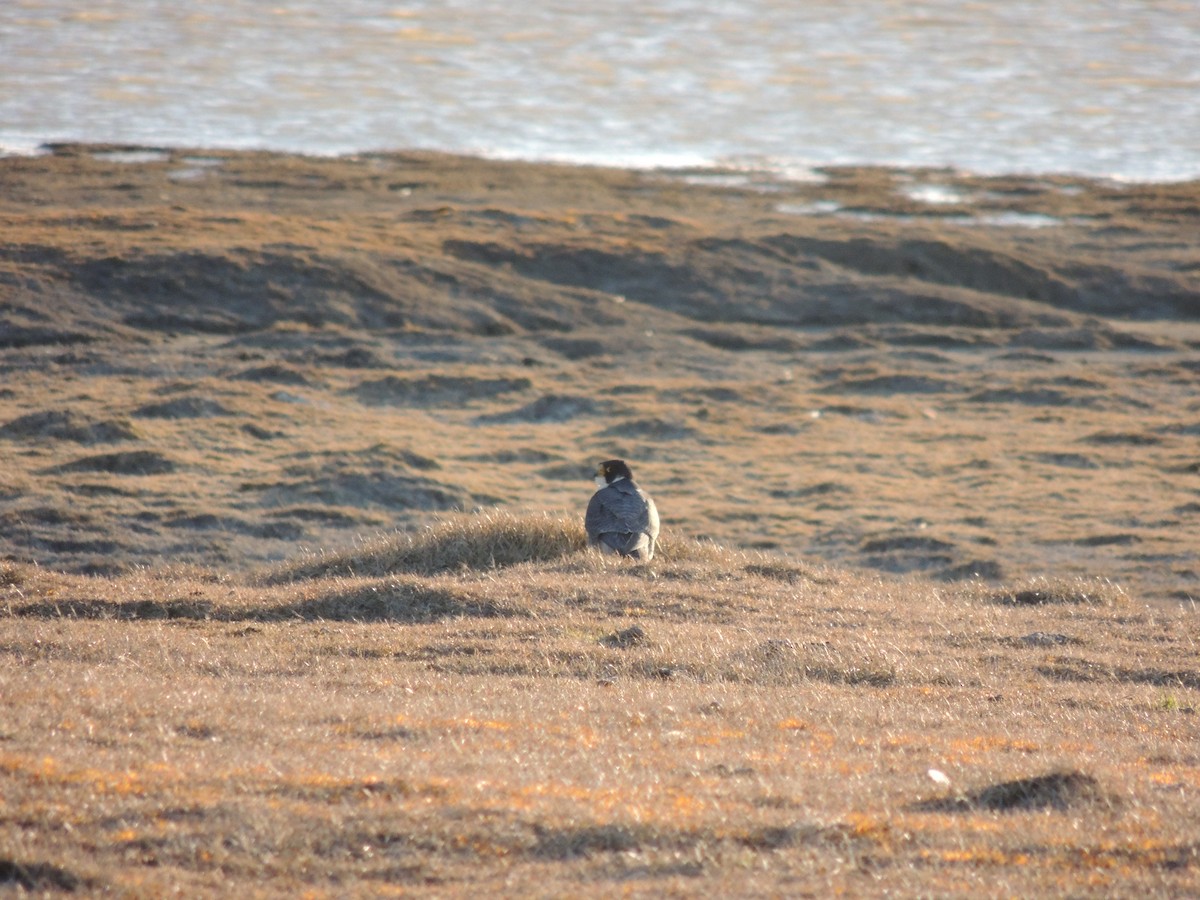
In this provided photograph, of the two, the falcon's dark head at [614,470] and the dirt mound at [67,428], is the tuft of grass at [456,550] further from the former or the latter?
the dirt mound at [67,428]

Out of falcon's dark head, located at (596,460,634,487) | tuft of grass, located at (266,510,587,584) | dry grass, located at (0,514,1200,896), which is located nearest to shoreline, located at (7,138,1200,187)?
falcon's dark head, located at (596,460,634,487)

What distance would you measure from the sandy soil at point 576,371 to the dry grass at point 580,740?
6455 mm

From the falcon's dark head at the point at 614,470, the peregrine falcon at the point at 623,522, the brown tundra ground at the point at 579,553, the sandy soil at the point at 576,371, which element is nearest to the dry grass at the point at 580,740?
the brown tundra ground at the point at 579,553

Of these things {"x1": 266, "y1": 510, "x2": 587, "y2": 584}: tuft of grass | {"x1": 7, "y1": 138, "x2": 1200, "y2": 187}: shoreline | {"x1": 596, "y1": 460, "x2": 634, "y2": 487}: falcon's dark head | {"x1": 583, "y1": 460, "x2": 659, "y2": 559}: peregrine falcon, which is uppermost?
{"x1": 7, "y1": 138, "x2": 1200, "y2": 187}: shoreline

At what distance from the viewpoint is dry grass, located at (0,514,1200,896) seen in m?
5.20

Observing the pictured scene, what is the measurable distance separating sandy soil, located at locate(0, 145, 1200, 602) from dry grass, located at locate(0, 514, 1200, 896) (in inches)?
254

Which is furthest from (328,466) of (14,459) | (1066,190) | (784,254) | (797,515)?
(1066,190)

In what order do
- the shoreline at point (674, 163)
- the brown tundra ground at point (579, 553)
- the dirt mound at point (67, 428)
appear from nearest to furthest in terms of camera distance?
the brown tundra ground at point (579, 553) → the dirt mound at point (67, 428) → the shoreline at point (674, 163)

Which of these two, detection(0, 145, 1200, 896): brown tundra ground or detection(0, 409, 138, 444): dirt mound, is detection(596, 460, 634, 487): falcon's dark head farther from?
detection(0, 409, 138, 444): dirt mound

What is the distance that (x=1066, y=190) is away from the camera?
7231 cm

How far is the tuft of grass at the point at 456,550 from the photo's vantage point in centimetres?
1305

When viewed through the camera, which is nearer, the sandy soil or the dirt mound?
the sandy soil

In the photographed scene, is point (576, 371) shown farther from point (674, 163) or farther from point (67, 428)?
point (674, 163)

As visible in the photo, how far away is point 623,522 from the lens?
13.4m
